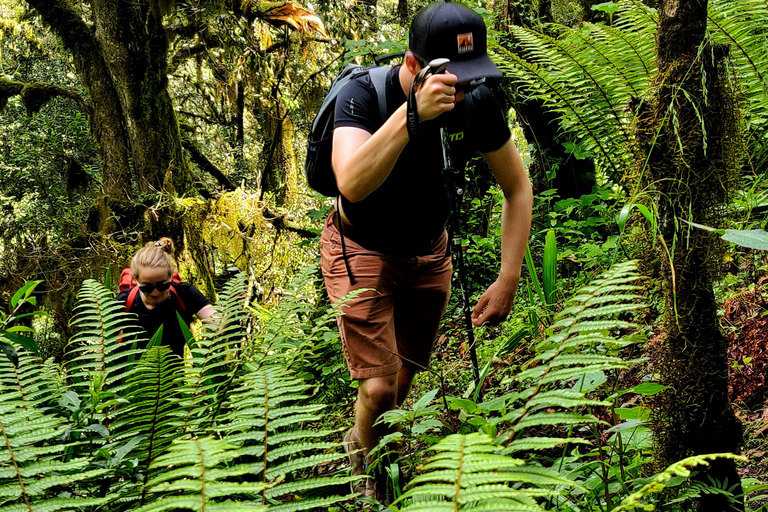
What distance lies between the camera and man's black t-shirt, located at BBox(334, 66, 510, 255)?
7.59 ft

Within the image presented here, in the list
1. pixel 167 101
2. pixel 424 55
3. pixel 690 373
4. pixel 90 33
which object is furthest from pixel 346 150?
pixel 90 33

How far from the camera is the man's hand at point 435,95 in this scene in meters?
1.73

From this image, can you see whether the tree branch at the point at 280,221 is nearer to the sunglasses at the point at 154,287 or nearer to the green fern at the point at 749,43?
the sunglasses at the point at 154,287

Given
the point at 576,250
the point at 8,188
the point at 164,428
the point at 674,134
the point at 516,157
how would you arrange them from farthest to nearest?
the point at 8,188
the point at 576,250
the point at 516,157
the point at 674,134
the point at 164,428

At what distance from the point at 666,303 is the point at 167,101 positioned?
7972mm

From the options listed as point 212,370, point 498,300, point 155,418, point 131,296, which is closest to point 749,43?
point 498,300

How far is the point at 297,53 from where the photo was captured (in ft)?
28.7

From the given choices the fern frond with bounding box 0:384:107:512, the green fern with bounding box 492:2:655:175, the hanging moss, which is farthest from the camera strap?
the hanging moss

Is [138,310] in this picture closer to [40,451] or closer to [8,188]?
[40,451]

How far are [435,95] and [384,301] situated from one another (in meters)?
1.03

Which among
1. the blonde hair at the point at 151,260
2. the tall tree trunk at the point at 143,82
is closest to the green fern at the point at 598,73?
the blonde hair at the point at 151,260

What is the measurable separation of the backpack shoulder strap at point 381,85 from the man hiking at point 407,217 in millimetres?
17

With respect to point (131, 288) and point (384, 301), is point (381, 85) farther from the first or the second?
point (131, 288)

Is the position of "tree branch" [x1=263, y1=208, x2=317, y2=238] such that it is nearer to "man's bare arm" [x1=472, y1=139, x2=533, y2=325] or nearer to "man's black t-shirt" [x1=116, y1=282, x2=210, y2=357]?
"man's black t-shirt" [x1=116, y1=282, x2=210, y2=357]
